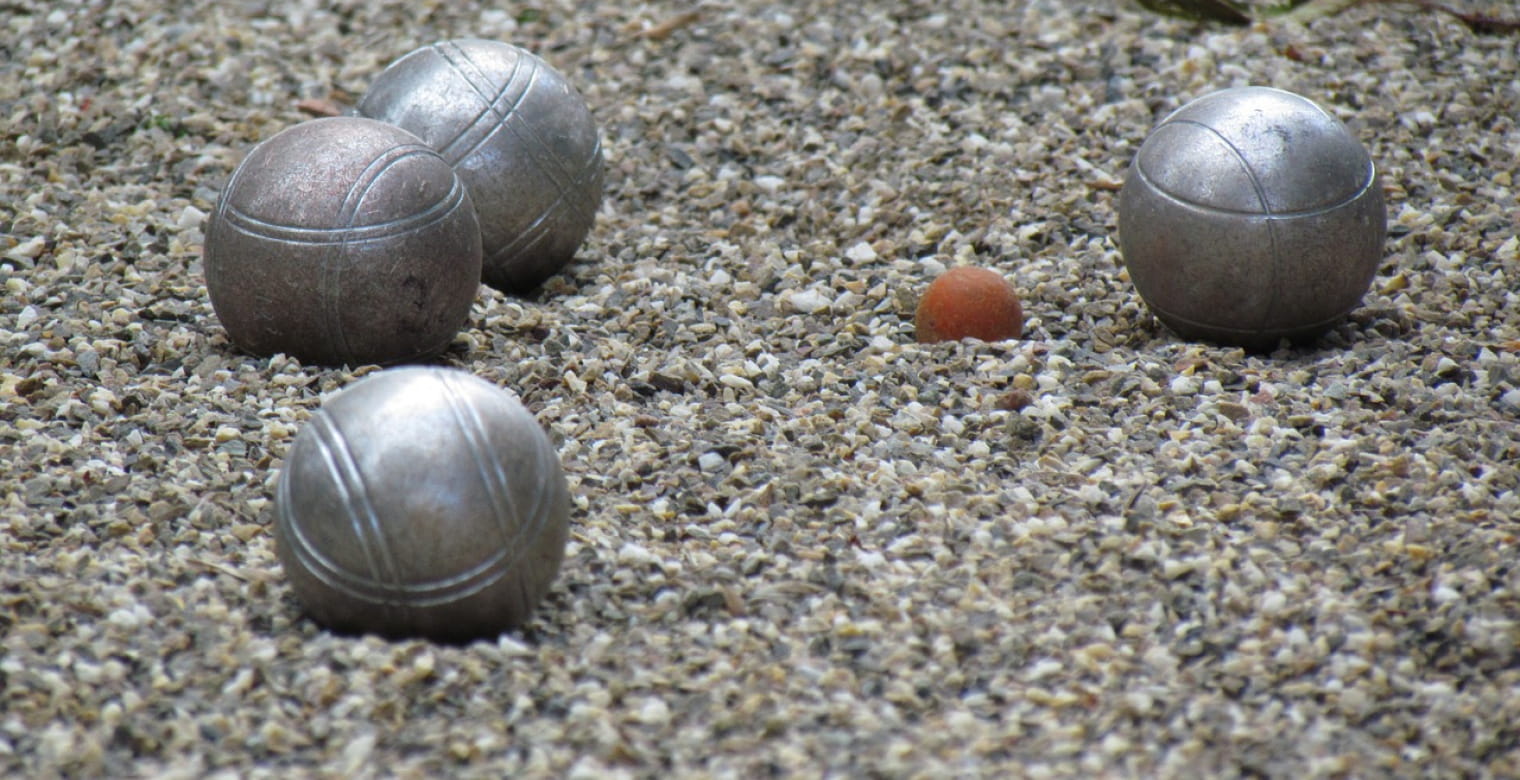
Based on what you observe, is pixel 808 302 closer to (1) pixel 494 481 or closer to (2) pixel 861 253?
(2) pixel 861 253

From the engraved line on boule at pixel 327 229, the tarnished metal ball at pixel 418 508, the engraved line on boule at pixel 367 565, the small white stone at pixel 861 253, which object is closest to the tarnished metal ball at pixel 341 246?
the engraved line on boule at pixel 327 229

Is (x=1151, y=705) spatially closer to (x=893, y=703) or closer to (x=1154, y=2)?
(x=893, y=703)

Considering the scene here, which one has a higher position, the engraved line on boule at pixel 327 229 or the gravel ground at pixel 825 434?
the engraved line on boule at pixel 327 229

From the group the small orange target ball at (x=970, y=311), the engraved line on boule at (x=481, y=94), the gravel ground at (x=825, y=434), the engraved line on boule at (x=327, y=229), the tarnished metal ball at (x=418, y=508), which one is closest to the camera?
the gravel ground at (x=825, y=434)

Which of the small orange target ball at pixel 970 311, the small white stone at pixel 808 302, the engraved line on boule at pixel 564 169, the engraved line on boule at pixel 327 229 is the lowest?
the small white stone at pixel 808 302

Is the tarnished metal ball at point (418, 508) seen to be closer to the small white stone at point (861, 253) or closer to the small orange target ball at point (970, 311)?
the small orange target ball at point (970, 311)

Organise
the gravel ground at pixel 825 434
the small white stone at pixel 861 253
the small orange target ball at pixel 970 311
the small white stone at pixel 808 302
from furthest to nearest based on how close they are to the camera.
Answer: the small white stone at pixel 861 253, the small white stone at pixel 808 302, the small orange target ball at pixel 970 311, the gravel ground at pixel 825 434

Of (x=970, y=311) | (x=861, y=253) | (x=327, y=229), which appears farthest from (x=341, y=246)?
(x=861, y=253)

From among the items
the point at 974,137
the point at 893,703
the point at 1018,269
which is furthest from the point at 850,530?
the point at 974,137
